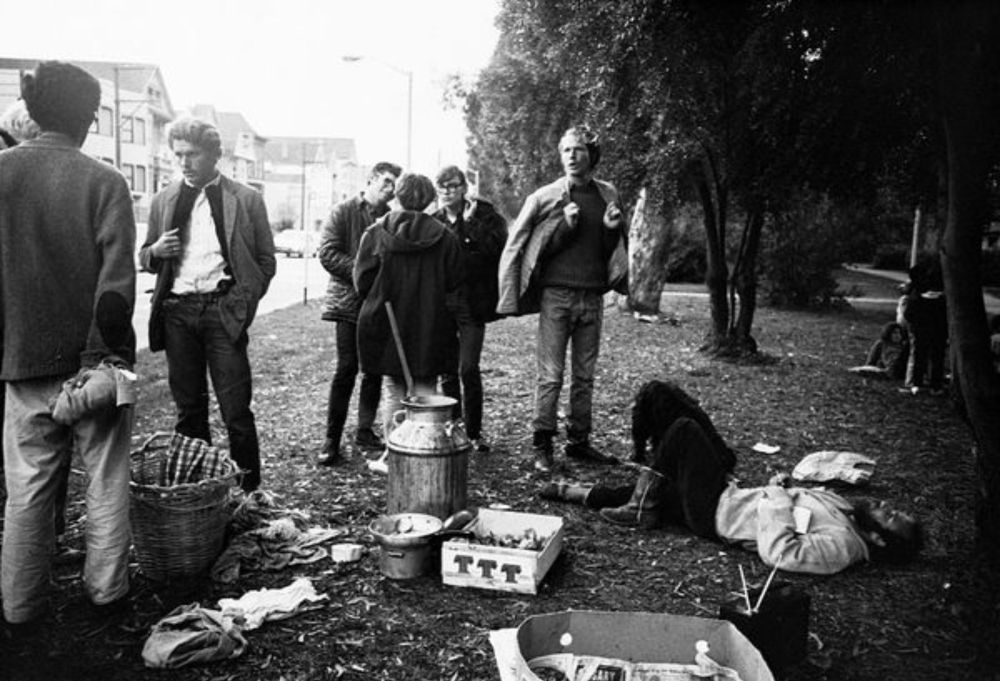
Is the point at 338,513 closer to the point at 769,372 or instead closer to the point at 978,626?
the point at 978,626

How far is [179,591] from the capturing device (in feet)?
13.0

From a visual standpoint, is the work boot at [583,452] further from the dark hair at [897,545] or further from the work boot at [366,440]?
the dark hair at [897,545]

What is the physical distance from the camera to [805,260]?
2023 cm

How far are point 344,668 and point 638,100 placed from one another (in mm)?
7406

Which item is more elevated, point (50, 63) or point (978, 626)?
point (50, 63)

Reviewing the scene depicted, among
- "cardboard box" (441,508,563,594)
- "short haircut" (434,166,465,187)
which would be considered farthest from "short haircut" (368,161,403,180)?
"cardboard box" (441,508,563,594)

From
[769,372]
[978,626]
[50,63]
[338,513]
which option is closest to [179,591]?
[338,513]

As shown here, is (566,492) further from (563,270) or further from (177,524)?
(177,524)

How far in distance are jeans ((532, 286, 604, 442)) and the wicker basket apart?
261cm

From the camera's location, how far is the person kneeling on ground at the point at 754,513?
14.6 ft

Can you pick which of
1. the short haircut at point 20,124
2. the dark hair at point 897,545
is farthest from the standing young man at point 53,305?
the dark hair at point 897,545

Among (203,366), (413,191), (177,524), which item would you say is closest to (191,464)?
(177,524)

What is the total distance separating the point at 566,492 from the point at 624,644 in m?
2.31

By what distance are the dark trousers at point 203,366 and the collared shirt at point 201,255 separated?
0.09m
